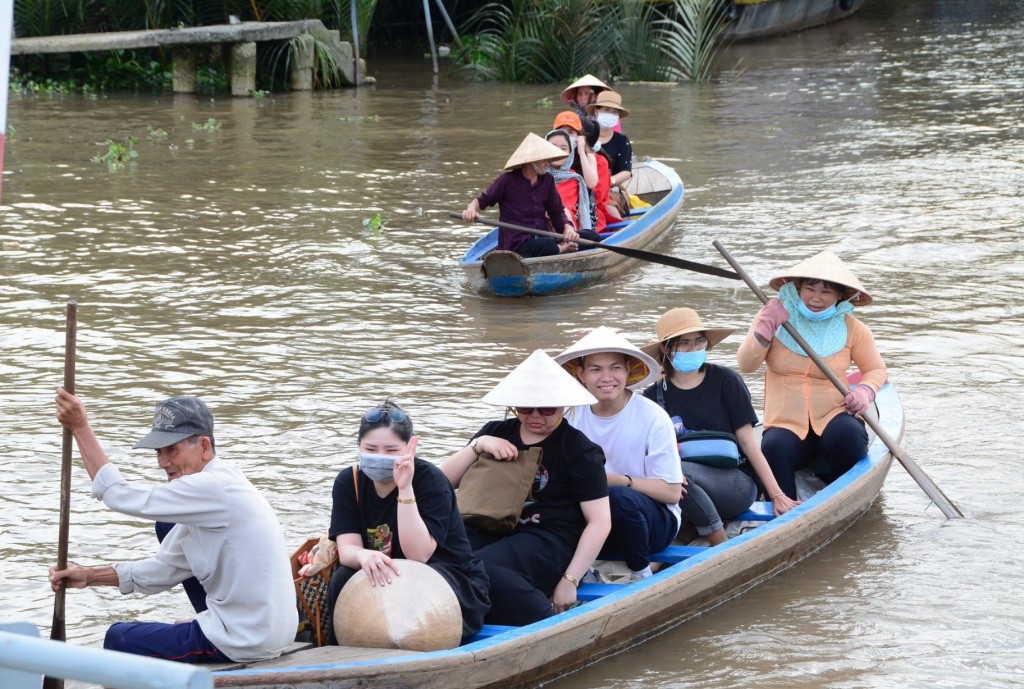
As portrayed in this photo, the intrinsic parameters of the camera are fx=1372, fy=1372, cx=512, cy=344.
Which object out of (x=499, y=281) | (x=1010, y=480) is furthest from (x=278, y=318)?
(x=1010, y=480)

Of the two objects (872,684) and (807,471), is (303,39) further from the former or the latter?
(872,684)

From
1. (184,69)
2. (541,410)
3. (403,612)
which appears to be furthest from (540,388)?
(184,69)

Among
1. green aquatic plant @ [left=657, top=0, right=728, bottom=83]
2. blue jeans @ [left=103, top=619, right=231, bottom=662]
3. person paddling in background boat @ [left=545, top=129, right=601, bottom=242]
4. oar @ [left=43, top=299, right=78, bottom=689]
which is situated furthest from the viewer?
green aquatic plant @ [left=657, top=0, right=728, bottom=83]

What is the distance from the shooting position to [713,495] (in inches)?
236

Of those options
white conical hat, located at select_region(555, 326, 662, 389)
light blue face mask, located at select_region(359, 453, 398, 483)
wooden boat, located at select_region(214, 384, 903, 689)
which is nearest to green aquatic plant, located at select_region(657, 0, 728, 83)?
wooden boat, located at select_region(214, 384, 903, 689)

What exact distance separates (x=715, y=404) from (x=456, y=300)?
4.61 meters

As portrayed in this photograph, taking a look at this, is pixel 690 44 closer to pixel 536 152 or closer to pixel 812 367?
pixel 536 152

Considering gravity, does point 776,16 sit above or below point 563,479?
above

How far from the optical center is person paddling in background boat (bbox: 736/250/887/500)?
645 cm

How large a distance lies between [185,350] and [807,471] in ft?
14.1

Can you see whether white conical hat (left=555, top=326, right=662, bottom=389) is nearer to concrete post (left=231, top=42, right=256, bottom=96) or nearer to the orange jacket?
the orange jacket

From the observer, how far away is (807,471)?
22.4 feet

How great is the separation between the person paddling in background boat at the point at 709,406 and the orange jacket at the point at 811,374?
0.37 metres

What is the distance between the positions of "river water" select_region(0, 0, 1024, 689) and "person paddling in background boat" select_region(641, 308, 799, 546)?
42 cm
